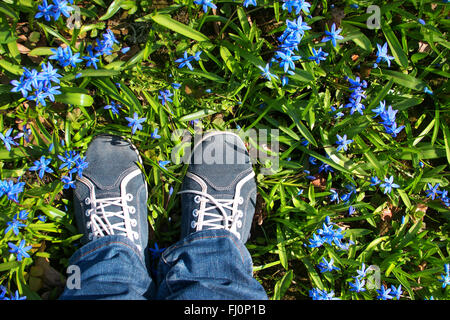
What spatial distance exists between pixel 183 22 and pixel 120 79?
1.93 ft

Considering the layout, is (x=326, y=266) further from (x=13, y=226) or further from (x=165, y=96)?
(x=13, y=226)

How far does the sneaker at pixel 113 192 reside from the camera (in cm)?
242

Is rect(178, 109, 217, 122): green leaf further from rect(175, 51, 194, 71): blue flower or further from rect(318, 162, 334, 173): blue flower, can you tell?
rect(318, 162, 334, 173): blue flower

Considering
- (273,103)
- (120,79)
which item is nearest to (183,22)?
(120,79)

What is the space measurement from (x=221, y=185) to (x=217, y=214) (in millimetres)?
203

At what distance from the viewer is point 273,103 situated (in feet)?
7.94

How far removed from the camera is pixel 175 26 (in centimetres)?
227

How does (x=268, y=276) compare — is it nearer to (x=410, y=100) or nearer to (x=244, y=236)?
(x=244, y=236)

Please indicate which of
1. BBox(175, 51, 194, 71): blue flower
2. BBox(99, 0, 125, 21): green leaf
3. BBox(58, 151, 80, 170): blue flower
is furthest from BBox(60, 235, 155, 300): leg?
BBox(99, 0, 125, 21): green leaf

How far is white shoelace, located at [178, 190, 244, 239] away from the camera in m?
2.45

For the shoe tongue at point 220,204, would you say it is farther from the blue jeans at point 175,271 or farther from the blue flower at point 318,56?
the blue flower at point 318,56

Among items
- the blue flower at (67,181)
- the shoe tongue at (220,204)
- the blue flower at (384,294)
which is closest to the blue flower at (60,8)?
the blue flower at (67,181)

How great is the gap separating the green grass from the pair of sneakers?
0.27 ft

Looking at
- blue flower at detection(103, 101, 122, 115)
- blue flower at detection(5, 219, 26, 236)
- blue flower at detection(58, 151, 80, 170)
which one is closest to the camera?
blue flower at detection(5, 219, 26, 236)
